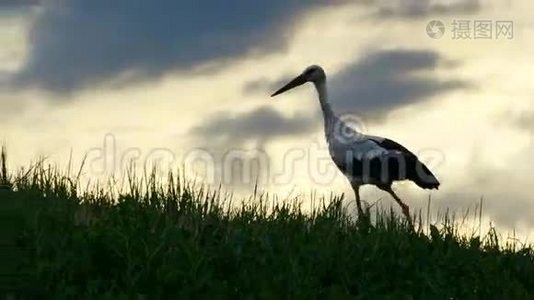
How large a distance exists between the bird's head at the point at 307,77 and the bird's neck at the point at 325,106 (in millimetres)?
91

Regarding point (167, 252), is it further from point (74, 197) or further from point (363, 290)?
point (74, 197)

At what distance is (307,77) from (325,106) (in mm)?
775

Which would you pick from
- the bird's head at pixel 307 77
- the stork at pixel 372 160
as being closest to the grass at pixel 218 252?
the stork at pixel 372 160

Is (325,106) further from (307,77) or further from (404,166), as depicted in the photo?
(404,166)

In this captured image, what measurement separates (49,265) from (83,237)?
0.79m

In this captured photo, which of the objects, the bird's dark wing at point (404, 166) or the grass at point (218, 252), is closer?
the grass at point (218, 252)

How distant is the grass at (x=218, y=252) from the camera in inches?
365

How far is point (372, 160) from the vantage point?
18.0 meters

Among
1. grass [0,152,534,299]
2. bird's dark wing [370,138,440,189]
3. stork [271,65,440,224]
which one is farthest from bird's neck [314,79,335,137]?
grass [0,152,534,299]

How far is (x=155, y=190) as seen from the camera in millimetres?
12633

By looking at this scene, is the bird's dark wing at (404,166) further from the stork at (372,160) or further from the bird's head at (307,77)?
the bird's head at (307,77)

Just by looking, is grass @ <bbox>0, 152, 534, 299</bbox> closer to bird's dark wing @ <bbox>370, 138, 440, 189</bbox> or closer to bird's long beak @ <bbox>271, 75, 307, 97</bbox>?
bird's dark wing @ <bbox>370, 138, 440, 189</bbox>

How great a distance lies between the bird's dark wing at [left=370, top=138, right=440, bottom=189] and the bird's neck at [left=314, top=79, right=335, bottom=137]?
2.66 feet

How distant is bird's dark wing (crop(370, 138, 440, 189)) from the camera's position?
59.4ft
